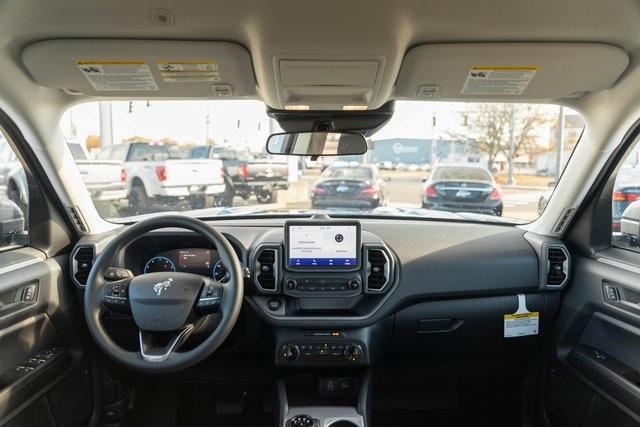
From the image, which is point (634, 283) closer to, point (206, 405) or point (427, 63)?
point (427, 63)

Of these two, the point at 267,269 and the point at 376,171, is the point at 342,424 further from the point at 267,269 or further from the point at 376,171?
the point at 376,171

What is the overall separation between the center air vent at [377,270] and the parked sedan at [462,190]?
4.23ft

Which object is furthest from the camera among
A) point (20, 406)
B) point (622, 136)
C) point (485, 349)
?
point (485, 349)

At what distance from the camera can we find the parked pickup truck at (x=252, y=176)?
17.0ft

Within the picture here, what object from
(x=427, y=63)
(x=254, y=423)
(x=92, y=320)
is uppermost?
(x=427, y=63)

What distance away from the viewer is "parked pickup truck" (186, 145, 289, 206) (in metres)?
5.17

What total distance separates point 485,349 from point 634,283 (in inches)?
38.1

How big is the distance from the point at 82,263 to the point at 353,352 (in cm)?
167

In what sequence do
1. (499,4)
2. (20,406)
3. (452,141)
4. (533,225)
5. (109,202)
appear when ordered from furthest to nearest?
(452,141)
(109,202)
(533,225)
(20,406)
(499,4)

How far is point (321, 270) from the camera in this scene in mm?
2898

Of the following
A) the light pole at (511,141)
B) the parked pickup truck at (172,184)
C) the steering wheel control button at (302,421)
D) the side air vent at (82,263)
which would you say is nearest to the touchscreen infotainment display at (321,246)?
the steering wheel control button at (302,421)

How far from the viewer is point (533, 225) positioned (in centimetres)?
336

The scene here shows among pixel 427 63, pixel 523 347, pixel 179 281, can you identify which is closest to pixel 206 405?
pixel 179 281

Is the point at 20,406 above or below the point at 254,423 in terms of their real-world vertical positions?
above
